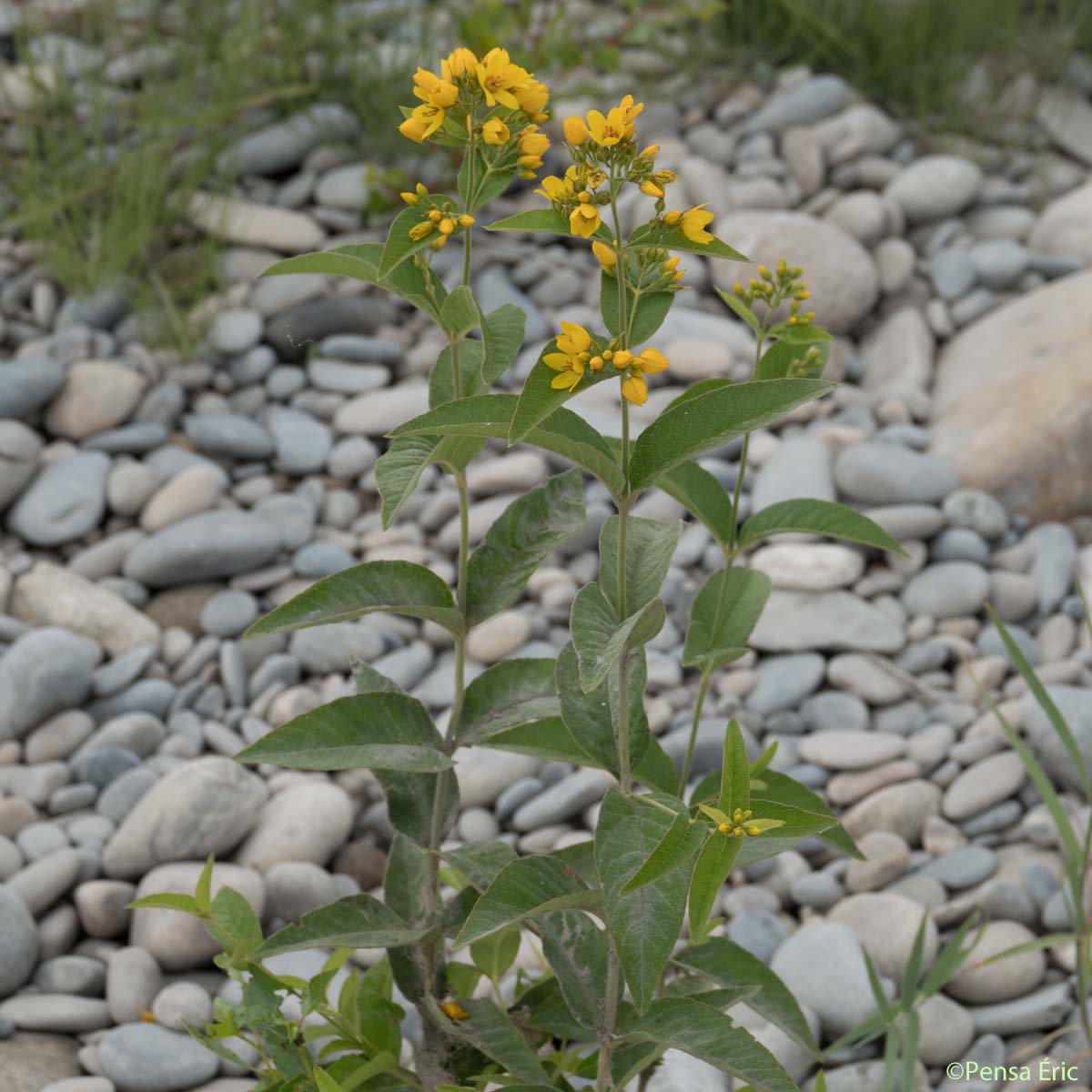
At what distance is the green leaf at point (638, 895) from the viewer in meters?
1.07

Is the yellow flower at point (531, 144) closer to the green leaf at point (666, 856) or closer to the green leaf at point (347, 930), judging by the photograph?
the green leaf at point (666, 856)

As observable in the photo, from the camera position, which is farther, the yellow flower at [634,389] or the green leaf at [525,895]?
the green leaf at [525,895]

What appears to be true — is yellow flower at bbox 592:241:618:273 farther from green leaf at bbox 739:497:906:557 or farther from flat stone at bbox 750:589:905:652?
flat stone at bbox 750:589:905:652

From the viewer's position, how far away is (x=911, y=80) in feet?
12.5

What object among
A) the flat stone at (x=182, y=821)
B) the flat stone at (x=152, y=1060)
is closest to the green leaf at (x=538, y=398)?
the flat stone at (x=152, y=1060)

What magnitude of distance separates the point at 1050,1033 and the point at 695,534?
1.20 meters

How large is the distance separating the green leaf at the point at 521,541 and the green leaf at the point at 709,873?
33 cm

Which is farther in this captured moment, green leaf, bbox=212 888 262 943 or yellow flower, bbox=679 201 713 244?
green leaf, bbox=212 888 262 943

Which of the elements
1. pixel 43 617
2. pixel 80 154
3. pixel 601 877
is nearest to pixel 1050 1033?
pixel 601 877

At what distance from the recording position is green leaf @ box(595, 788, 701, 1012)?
1.07 meters

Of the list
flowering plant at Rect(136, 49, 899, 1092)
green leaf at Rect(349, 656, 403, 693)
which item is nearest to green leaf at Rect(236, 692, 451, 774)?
flowering plant at Rect(136, 49, 899, 1092)

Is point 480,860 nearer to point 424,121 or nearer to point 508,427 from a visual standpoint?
point 508,427

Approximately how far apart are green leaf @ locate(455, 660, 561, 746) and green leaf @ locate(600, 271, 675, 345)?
1.23ft

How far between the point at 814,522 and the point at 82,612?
5.34 ft
